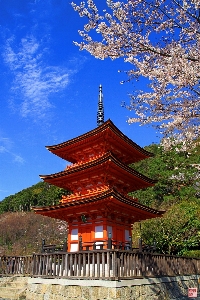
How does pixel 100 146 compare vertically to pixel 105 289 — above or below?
above

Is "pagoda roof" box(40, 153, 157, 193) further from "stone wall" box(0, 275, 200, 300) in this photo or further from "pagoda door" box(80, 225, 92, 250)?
"stone wall" box(0, 275, 200, 300)

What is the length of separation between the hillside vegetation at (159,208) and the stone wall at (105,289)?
300cm

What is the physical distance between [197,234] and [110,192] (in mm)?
14509

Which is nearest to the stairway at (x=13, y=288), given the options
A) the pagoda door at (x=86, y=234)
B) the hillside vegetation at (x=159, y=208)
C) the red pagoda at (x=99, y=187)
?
the red pagoda at (x=99, y=187)

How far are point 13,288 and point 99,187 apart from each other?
277 inches

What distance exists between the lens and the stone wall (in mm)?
10805

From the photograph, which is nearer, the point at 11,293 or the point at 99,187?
the point at 11,293

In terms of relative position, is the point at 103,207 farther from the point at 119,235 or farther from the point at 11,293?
the point at 11,293

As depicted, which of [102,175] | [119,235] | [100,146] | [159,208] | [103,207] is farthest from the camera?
[159,208]

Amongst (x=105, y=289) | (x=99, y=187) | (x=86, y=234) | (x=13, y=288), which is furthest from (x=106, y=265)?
(x=13, y=288)

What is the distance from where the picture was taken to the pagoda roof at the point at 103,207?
13961 mm

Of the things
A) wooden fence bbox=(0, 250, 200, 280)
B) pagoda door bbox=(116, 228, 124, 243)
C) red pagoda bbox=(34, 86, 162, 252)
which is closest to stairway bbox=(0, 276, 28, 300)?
wooden fence bbox=(0, 250, 200, 280)

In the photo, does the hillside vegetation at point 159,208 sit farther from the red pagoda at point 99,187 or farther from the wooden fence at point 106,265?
the wooden fence at point 106,265

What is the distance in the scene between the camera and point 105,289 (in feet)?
35.4
